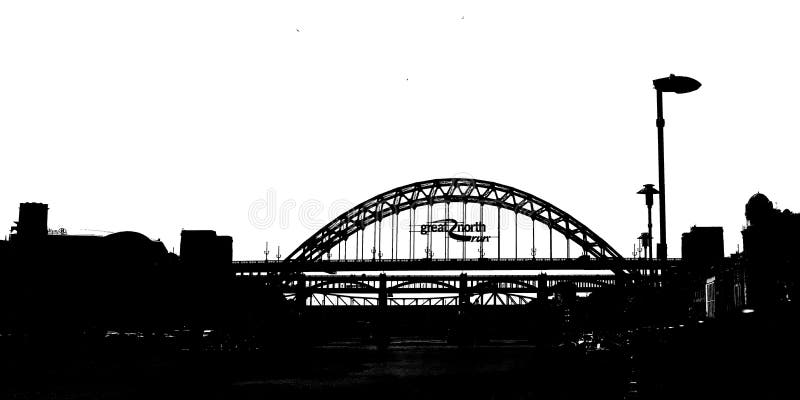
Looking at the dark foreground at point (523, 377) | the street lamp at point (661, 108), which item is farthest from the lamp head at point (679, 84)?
the dark foreground at point (523, 377)

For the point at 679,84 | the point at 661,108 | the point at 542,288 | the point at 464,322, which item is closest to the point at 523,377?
the point at 661,108

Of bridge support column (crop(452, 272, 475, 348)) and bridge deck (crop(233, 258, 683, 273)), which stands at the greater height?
bridge deck (crop(233, 258, 683, 273))

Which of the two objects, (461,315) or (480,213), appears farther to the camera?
(480,213)

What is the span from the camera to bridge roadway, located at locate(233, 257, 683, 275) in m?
169

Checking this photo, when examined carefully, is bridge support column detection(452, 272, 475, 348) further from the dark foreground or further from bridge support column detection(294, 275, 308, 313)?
the dark foreground

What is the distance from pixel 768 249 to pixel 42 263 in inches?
2608

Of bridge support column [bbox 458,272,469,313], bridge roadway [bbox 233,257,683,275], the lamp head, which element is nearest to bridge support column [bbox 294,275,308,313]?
bridge roadway [bbox 233,257,683,275]

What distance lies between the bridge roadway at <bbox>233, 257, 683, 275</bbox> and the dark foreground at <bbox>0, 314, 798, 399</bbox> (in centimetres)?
12207

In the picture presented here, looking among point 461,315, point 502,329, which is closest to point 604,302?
point 461,315

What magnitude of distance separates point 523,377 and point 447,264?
134146 millimetres

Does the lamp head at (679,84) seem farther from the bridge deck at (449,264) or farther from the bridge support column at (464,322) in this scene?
the bridge deck at (449,264)

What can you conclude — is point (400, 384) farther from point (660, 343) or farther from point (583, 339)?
point (583, 339)

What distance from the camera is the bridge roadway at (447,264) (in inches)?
6649

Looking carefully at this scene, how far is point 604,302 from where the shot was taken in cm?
10762
